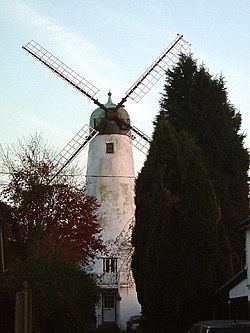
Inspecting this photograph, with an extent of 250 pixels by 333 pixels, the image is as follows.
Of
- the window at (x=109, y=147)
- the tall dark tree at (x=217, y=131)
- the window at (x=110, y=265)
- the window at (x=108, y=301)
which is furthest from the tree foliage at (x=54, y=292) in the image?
the window at (x=109, y=147)

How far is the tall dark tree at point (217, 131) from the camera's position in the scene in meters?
32.3

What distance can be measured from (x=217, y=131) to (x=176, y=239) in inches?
360

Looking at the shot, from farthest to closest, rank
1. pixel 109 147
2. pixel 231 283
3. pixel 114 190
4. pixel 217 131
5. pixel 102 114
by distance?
pixel 102 114
pixel 109 147
pixel 114 190
pixel 217 131
pixel 231 283

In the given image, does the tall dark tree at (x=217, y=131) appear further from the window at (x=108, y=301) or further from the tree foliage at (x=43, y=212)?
the window at (x=108, y=301)

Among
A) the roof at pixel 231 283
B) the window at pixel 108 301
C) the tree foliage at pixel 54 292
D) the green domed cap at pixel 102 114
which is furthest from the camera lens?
the green domed cap at pixel 102 114

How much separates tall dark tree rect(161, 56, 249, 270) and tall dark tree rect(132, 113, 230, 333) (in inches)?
200

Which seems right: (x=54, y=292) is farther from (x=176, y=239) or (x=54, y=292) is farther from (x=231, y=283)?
(x=231, y=283)

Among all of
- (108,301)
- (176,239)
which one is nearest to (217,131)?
(176,239)

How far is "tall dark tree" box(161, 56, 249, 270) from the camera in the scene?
Result: 106ft

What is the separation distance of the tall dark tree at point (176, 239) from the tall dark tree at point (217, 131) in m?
5.08

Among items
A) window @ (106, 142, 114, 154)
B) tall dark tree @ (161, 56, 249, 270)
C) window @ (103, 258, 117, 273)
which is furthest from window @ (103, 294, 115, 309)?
tall dark tree @ (161, 56, 249, 270)

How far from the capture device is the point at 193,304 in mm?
25188

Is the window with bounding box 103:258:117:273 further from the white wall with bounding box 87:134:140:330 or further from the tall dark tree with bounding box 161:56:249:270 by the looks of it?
the tall dark tree with bounding box 161:56:249:270

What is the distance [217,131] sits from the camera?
3325 cm
